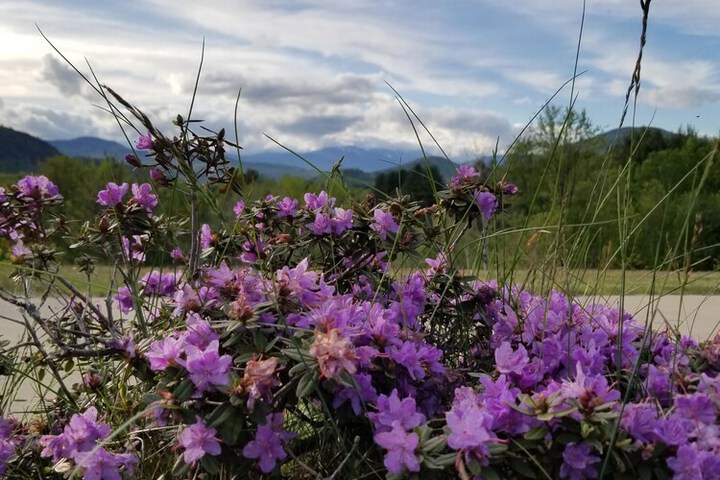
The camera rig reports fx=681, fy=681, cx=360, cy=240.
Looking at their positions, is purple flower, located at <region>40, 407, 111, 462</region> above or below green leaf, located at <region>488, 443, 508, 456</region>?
below

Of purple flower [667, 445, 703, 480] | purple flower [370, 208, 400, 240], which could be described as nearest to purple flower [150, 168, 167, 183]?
purple flower [370, 208, 400, 240]

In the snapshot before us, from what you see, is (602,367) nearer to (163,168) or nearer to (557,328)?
(557,328)

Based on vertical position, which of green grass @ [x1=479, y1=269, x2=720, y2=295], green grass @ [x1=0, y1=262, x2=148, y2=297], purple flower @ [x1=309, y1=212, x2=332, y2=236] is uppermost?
purple flower @ [x1=309, y1=212, x2=332, y2=236]

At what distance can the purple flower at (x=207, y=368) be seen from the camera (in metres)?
1.25

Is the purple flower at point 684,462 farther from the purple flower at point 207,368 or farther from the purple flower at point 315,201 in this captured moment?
the purple flower at point 315,201

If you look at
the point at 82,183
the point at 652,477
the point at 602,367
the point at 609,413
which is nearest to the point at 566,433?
the point at 609,413

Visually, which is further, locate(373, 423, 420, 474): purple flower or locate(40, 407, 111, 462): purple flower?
locate(40, 407, 111, 462): purple flower

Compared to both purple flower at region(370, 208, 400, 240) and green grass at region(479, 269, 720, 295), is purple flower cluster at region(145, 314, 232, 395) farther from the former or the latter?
green grass at region(479, 269, 720, 295)

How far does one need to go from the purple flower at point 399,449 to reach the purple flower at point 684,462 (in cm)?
44

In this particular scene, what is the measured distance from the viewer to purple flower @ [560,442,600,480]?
116 cm

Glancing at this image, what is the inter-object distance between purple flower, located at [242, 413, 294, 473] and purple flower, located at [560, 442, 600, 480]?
511mm

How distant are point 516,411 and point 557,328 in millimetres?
509

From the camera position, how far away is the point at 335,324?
1285 mm

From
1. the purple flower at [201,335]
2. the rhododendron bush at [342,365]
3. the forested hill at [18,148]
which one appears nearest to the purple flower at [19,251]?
the rhododendron bush at [342,365]
